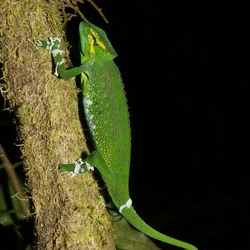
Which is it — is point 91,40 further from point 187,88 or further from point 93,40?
point 187,88

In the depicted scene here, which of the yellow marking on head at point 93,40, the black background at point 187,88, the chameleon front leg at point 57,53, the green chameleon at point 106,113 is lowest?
the black background at point 187,88

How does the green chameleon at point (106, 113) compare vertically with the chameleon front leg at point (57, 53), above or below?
below

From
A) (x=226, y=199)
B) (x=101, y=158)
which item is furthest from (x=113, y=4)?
(x=101, y=158)

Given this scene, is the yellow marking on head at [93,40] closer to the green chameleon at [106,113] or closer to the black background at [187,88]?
the green chameleon at [106,113]

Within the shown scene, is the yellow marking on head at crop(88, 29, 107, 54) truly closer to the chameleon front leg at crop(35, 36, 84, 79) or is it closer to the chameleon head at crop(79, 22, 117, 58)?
the chameleon head at crop(79, 22, 117, 58)

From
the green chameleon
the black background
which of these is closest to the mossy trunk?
the green chameleon

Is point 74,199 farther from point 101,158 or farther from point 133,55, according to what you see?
point 133,55

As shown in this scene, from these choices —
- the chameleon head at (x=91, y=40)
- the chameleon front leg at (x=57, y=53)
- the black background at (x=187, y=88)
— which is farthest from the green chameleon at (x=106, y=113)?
the black background at (x=187, y=88)

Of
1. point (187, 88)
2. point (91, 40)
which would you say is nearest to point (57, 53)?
point (91, 40)
